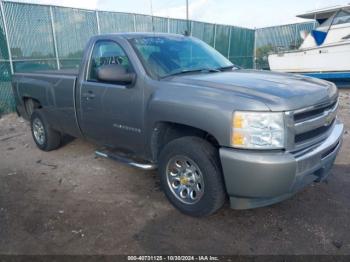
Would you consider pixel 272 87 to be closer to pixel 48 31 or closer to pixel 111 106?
pixel 111 106

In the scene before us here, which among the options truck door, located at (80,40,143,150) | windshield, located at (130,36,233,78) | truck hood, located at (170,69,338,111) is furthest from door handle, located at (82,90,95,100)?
truck hood, located at (170,69,338,111)

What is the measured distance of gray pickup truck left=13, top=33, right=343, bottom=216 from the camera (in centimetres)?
268

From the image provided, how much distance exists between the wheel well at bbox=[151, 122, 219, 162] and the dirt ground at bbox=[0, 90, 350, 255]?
2.15 feet

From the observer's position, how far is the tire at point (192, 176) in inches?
117

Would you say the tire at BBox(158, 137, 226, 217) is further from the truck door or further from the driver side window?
the driver side window

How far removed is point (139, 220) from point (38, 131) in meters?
3.23

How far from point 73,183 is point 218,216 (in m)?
2.06

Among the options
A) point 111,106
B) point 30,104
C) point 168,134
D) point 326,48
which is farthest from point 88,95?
point 326,48

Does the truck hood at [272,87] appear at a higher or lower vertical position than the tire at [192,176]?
higher

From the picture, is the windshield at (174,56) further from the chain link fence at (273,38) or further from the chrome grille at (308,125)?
the chain link fence at (273,38)

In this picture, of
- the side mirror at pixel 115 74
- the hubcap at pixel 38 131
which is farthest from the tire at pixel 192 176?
the hubcap at pixel 38 131

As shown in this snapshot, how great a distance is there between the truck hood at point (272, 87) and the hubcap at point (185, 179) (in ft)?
2.61

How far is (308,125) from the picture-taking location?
112 inches

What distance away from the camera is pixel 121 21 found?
1155 centimetres
